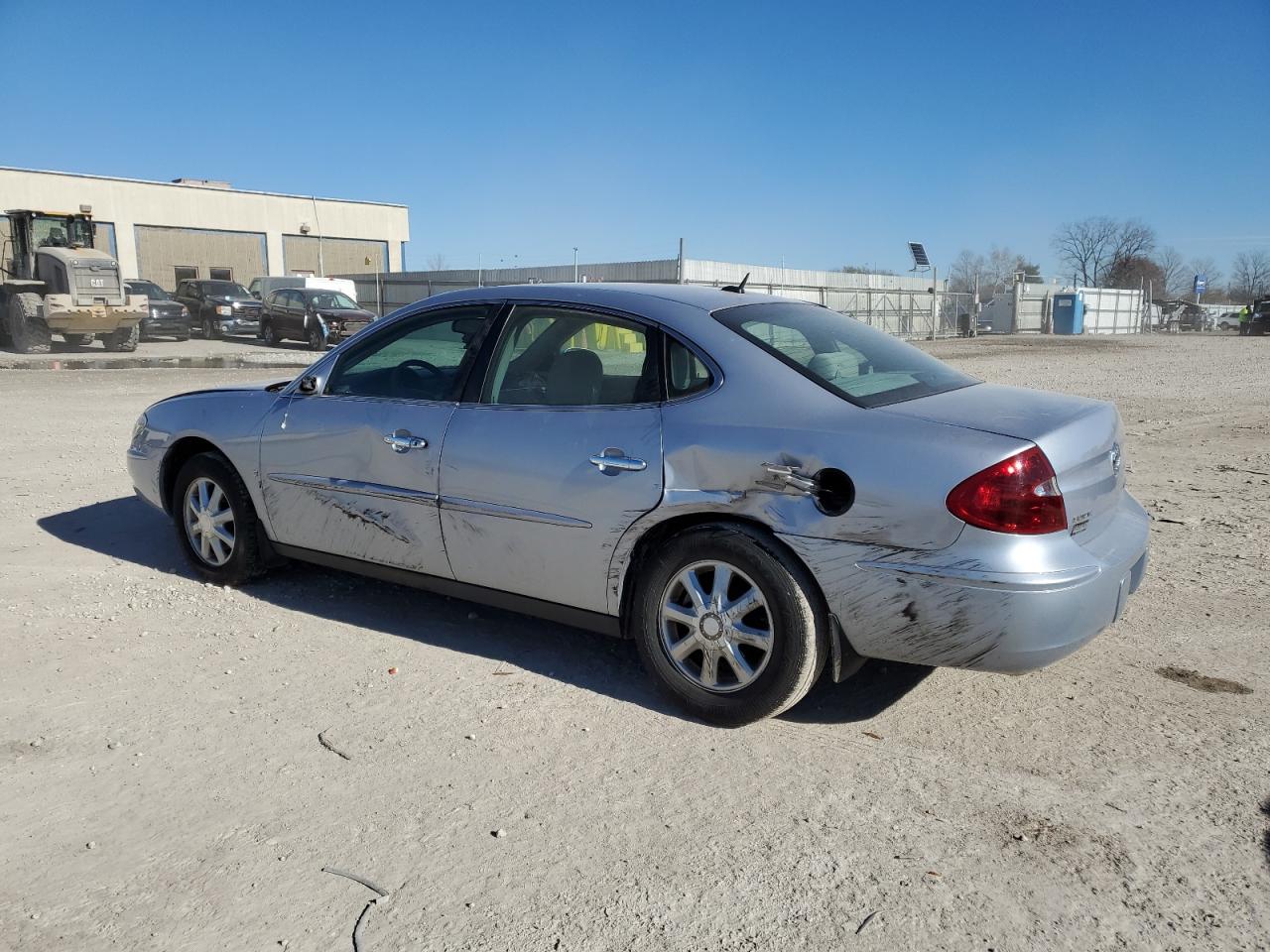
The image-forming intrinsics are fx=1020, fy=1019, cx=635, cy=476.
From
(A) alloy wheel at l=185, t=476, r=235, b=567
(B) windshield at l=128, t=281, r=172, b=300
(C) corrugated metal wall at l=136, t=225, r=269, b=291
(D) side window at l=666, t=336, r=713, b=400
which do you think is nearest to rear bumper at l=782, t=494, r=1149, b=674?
(D) side window at l=666, t=336, r=713, b=400

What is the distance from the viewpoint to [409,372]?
4688 millimetres

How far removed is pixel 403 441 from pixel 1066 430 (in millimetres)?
2640

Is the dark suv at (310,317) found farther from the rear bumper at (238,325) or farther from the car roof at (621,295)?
the car roof at (621,295)

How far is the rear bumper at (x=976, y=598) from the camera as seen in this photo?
3.19 m

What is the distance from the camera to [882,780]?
3293 mm

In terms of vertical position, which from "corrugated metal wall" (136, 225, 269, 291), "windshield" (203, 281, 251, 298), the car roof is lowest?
the car roof

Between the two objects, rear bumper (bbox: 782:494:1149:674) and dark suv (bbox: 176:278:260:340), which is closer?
rear bumper (bbox: 782:494:1149:674)

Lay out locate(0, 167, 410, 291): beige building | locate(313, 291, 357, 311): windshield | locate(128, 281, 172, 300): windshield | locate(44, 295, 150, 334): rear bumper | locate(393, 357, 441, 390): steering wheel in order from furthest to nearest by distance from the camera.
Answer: locate(0, 167, 410, 291): beige building
locate(128, 281, 172, 300): windshield
locate(313, 291, 357, 311): windshield
locate(44, 295, 150, 334): rear bumper
locate(393, 357, 441, 390): steering wheel

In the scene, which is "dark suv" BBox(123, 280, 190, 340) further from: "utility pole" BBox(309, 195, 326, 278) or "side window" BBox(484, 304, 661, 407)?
"side window" BBox(484, 304, 661, 407)

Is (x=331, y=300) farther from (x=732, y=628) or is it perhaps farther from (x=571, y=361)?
(x=732, y=628)

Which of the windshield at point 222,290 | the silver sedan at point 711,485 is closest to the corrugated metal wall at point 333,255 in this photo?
the windshield at point 222,290

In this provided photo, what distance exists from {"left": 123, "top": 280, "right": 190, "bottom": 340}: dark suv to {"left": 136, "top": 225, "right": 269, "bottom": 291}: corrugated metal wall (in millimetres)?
17679

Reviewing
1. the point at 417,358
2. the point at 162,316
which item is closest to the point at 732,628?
the point at 417,358

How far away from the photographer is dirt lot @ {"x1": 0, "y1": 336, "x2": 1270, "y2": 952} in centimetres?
260
